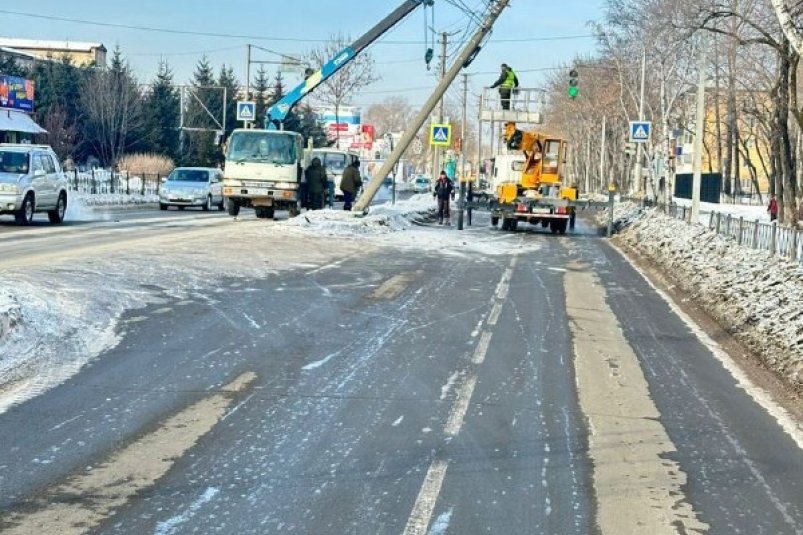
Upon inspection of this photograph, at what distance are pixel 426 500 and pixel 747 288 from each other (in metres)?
9.66

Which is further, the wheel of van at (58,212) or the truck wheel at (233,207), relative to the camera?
the truck wheel at (233,207)

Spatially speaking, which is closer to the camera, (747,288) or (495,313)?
(495,313)

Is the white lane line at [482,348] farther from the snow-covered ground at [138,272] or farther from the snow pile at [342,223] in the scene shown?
the snow pile at [342,223]

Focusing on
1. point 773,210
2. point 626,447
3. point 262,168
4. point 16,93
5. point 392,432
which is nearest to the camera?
point 626,447

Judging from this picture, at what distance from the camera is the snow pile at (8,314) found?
32.1ft

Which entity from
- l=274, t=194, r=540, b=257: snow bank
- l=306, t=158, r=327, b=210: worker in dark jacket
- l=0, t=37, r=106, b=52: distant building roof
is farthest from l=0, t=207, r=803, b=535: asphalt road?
l=0, t=37, r=106, b=52: distant building roof

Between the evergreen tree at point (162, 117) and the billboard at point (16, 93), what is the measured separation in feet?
44.4

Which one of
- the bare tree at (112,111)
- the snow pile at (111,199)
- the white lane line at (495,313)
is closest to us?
the white lane line at (495,313)

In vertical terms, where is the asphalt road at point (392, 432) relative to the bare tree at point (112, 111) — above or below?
below

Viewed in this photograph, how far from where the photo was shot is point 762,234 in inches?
647

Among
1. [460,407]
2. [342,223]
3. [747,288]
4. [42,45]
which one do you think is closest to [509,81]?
[342,223]

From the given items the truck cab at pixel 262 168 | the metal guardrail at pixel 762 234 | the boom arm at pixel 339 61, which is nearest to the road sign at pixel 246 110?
the boom arm at pixel 339 61

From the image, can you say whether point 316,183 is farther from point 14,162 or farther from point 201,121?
point 201,121

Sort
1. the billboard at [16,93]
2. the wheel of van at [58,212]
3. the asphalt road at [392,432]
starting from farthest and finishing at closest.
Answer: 1. the billboard at [16,93]
2. the wheel of van at [58,212]
3. the asphalt road at [392,432]
